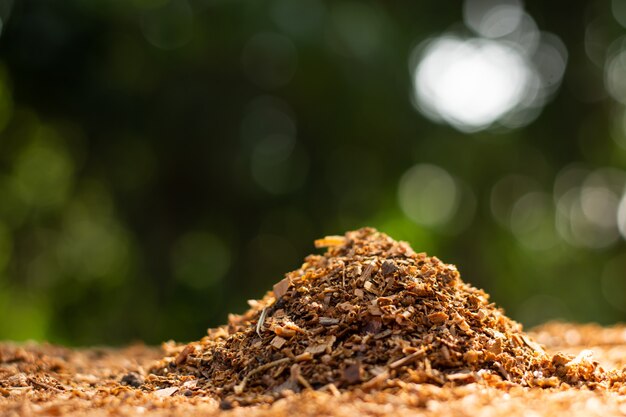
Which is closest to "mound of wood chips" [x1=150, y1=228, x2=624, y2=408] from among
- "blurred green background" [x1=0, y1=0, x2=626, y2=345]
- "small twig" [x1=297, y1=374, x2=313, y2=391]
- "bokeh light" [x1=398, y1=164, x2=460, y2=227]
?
"small twig" [x1=297, y1=374, x2=313, y2=391]

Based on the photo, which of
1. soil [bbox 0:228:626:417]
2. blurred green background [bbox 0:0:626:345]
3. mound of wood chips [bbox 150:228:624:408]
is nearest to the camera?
soil [bbox 0:228:626:417]

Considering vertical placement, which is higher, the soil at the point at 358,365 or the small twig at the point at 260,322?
the small twig at the point at 260,322

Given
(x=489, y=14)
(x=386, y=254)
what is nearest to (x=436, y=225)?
(x=489, y=14)

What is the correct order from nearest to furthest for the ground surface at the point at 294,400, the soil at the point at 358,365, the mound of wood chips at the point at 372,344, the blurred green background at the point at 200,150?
the ground surface at the point at 294,400
the soil at the point at 358,365
the mound of wood chips at the point at 372,344
the blurred green background at the point at 200,150

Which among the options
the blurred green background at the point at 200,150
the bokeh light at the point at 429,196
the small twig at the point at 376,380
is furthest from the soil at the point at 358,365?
the bokeh light at the point at 429,196

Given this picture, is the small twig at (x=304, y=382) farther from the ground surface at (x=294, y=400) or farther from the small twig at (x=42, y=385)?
the small twig at (x=42, y=385)

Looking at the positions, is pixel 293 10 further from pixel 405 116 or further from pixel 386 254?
pixel 386 254

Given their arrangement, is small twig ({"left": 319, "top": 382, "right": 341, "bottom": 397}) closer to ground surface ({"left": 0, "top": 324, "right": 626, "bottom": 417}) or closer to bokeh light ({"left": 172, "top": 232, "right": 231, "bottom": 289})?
ground surface ({"left": 0, "top": 324, "right": 626, "bottom": 417})
